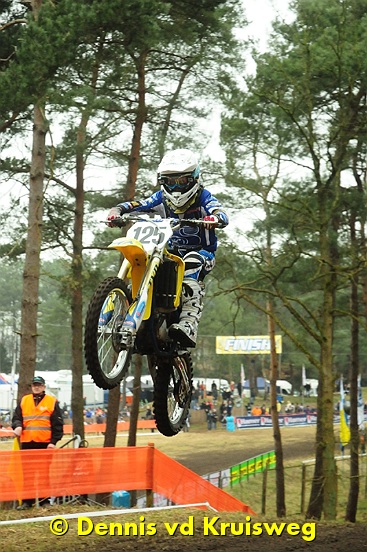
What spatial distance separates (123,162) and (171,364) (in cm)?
1832

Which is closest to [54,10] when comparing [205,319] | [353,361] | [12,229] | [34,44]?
[34,44]

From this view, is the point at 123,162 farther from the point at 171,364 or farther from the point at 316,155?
the point at 171,364

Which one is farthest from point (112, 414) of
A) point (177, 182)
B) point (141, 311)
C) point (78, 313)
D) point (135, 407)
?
point (141, 311)

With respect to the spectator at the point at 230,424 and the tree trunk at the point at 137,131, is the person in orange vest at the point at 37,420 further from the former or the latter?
the spectator at the point at 230,424

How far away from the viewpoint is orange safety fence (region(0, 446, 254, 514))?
12133 mm

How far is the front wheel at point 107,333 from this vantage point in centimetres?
646

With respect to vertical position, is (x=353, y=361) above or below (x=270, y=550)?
above

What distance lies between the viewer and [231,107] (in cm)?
2269

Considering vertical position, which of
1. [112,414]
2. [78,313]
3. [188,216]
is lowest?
[112,414]

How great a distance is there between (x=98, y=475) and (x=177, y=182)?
770 centimetres

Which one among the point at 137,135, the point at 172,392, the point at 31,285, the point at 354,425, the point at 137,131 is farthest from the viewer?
the point at 354,425

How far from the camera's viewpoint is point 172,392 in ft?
25.9

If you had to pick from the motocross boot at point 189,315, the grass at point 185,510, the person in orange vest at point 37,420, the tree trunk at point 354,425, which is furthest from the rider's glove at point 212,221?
the tree trunk at point 354,425

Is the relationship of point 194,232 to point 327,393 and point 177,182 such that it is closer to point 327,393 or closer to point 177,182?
point 177,182
